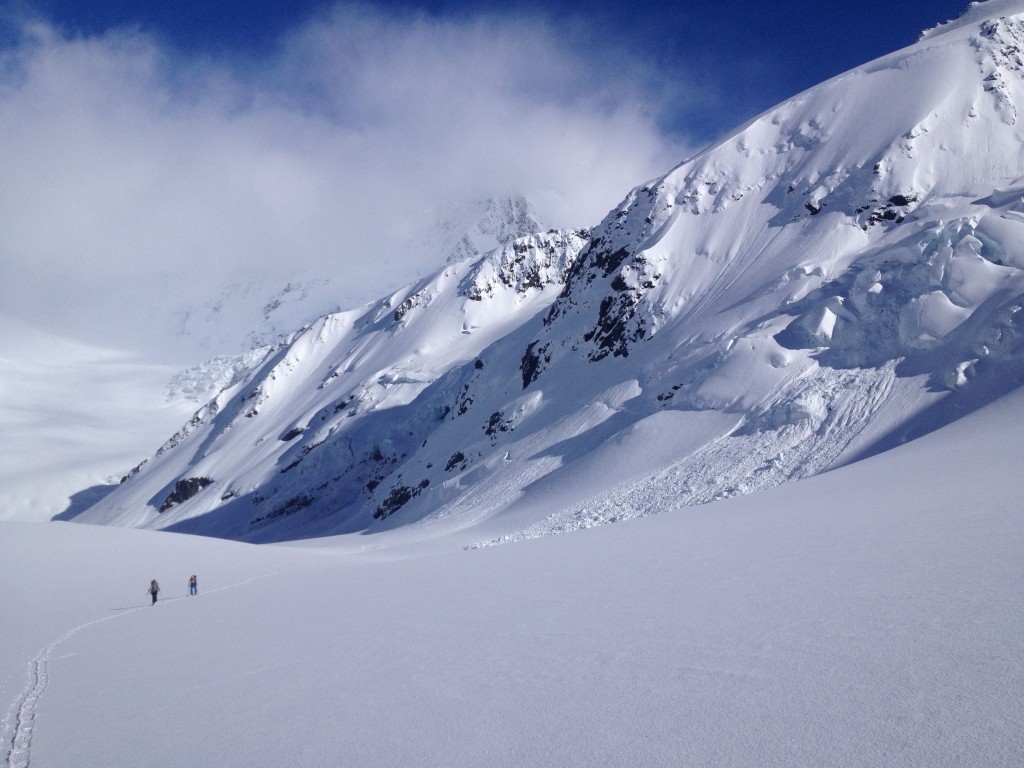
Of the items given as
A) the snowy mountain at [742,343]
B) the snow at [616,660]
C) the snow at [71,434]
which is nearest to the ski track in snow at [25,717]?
the snow at [616,660]

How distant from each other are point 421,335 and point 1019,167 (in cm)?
8118

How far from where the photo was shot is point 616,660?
23.0 ft

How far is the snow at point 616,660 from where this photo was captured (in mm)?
4980

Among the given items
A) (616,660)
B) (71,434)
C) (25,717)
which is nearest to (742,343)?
(616,660)

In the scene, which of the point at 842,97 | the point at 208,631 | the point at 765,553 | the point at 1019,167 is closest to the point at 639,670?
the point at 765,553

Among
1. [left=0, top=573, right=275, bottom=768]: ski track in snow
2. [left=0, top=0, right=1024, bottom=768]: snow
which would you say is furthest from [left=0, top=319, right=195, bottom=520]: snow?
[left=0, top=573, right=275, bottom=768]: ski track in snow

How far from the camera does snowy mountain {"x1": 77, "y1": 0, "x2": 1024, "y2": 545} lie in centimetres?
3344

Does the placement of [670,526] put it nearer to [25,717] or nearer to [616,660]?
[616,660]

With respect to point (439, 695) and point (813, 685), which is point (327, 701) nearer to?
point (439, 695)

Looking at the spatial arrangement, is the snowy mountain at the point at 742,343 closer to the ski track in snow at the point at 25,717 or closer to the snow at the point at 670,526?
the snow at the point at 670,526

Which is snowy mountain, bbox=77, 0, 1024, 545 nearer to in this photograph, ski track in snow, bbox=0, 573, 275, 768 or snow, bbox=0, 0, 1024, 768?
snow, bbox=0, 0, 1024, 768

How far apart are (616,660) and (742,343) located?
3719cm

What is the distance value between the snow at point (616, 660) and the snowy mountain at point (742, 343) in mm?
17803

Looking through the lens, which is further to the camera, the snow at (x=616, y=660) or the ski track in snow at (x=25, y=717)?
the ski track in snow at (x=25, y=717)
